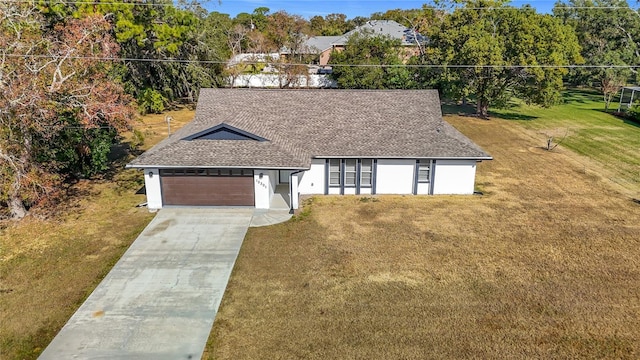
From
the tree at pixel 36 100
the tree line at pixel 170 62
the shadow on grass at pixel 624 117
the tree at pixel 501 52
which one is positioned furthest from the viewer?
the shadow on grass at pixel 624 117

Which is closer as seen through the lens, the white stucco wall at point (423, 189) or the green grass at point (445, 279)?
the green grass at point (445, 279)

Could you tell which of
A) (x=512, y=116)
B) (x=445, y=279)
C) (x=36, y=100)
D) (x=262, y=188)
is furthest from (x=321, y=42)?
(x=445, y=279)

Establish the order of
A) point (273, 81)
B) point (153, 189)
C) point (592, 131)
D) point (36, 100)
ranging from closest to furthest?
point (36, 100), point (153, 189), point (592, 131), point (273, 81)

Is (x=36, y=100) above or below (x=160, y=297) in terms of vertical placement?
above

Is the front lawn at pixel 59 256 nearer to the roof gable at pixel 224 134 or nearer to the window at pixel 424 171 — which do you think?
the roof gable at pixel 224 134

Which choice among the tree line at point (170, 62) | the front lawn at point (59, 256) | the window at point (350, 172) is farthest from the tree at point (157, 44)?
the window at point (350, 172)

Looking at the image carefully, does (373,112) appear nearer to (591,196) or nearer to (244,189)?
(244,189)

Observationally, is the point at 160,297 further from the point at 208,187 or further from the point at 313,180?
the point at 313,180
